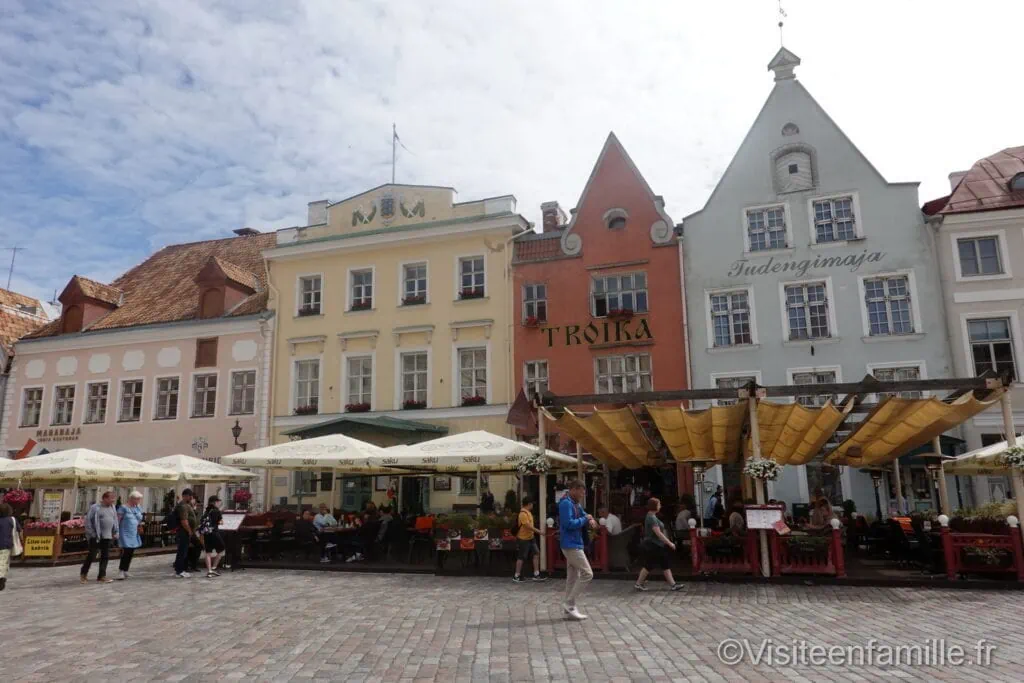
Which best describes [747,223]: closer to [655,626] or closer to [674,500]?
[674,500]

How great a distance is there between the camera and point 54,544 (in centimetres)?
1803

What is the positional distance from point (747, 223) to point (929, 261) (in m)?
5.17

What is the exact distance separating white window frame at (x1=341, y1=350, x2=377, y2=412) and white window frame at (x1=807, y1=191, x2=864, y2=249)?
14.8m

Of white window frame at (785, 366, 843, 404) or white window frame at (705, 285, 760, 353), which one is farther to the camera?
white window frame at (705, 285, 760, 353)

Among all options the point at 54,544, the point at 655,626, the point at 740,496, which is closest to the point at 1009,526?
Result: the point at 655,626

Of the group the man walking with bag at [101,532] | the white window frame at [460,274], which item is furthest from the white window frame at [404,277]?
the man walking with bag at [101,532]

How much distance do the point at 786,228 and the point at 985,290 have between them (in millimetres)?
5608

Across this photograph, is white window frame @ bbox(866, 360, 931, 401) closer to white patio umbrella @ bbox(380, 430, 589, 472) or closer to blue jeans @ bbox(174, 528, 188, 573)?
white patio umbrella @ bbox(380, 430, 589, 472)

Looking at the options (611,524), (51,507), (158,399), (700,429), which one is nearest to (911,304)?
(700,429)

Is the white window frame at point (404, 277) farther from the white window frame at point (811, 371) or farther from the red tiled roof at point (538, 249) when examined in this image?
the white window frame at point (811, 371)

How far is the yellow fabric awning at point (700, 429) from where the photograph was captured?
46.1 feet

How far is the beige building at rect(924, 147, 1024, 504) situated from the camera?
20406 millimetres

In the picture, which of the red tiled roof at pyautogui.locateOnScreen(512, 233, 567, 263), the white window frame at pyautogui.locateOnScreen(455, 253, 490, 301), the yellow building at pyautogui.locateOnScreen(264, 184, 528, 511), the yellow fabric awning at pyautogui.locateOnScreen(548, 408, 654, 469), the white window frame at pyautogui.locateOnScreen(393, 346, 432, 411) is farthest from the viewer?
the white window frame at pyautogui.locateOnScreen(455, 253, 490, 301)

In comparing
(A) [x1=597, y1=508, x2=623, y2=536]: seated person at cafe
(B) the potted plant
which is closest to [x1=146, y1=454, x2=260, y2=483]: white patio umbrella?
(B) the potted plant
